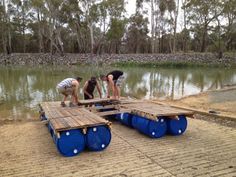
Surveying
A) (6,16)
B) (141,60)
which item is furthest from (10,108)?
(6,16)

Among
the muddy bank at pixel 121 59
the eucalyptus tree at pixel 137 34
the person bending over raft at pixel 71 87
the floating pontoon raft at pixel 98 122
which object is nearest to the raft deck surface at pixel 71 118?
the floating pontoon raft at pixel 98 122

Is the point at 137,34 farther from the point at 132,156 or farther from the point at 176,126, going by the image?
the point at 132,156

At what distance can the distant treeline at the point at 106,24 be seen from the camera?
3575 centimetres

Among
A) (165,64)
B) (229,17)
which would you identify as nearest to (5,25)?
(165,64)

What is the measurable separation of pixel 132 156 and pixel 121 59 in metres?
30.0

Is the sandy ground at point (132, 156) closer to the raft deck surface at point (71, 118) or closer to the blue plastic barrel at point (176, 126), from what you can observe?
the blue plastic barrel at point (176, 126)

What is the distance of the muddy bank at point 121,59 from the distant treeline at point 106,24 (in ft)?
5.37

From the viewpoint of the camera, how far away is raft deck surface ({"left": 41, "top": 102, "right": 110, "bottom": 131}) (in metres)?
5.29

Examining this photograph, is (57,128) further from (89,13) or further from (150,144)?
(89,13)

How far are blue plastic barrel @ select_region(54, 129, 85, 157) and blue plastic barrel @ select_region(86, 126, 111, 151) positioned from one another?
0.13 meters

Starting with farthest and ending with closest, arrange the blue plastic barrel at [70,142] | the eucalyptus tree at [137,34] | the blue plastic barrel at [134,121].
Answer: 1. the eucalyptus tree at [137,34]
2. the blue plastic barrel at [134,121]
3. the blue plastic barrel at [70,142]

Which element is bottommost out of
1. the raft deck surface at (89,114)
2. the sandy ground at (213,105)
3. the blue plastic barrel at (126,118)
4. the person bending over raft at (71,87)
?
the sandy ground at (213,105)

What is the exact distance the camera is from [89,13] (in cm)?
3666

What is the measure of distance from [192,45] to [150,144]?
49800 mm
